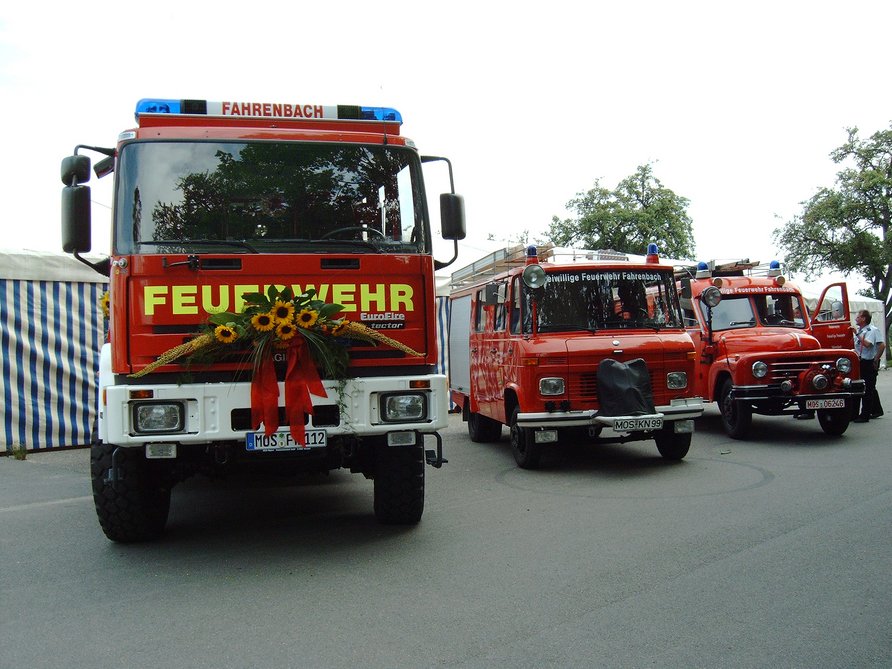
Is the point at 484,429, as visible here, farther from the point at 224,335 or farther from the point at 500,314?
the point at 224,335

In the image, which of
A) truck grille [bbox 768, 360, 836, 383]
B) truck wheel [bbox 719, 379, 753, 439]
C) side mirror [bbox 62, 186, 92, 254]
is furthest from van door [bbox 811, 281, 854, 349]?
side mirror [bbox 62, 186, 92, 254]

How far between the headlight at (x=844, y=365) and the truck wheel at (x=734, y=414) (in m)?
1.29

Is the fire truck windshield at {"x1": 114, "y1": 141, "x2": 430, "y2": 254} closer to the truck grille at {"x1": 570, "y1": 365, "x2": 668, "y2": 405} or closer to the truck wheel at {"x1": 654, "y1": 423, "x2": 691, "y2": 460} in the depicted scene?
the truck grille at {"x1": 570, "y1": 365, "x2": 668, "y2": 405}

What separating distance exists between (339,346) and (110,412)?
4.96 ft

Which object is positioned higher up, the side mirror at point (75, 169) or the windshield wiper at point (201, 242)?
the side mirror at point (75, 169)

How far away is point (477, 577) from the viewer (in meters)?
4.94

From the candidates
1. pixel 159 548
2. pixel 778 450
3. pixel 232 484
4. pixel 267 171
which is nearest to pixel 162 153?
pixel 267 171

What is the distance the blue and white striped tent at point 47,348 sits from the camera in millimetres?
11008

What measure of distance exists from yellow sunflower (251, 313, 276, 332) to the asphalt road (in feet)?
5.23

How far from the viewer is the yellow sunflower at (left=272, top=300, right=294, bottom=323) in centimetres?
515

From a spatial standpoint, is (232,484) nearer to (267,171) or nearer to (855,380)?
(267,171)

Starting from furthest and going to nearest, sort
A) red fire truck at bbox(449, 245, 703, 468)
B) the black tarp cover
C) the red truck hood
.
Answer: the red truck hood < red fire truck at bbox(449, 245, 703, 468) < the black tarp cover

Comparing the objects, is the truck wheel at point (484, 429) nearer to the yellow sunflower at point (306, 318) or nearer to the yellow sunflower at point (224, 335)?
the yellow sunflower at point (306, 318)

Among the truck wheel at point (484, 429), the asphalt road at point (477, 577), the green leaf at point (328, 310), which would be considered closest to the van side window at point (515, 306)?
the asphalt road at point (477, 577)
